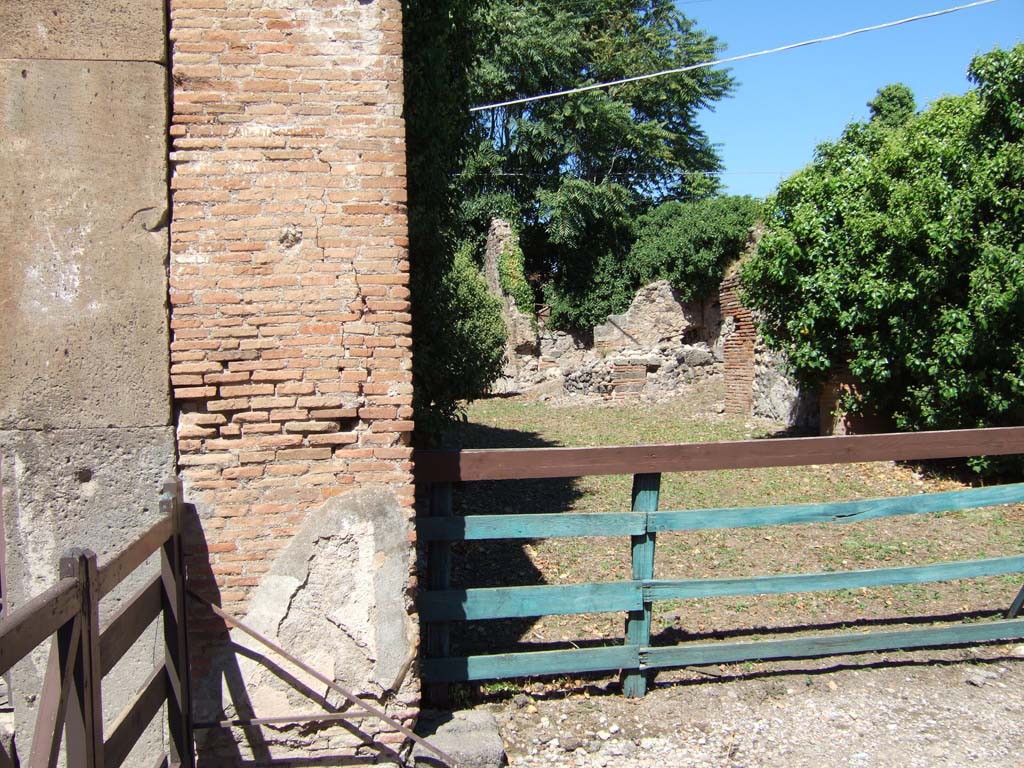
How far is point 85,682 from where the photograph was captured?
228 centimetres

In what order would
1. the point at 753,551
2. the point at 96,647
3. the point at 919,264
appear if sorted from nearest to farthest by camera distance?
the point at 96,647 < the point at 753,551 < the point at 919,264

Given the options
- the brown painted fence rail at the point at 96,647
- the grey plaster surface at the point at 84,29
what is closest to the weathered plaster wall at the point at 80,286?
the grey plaster surface at the point at 84,29

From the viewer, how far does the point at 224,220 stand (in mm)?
3518

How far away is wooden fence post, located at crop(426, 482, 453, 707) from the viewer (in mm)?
3959

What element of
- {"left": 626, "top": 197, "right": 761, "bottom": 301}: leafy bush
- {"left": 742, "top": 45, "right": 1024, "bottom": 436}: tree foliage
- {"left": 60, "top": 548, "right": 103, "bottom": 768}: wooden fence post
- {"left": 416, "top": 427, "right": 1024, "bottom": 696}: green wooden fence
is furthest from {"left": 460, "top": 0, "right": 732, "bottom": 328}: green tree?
{"left": 60, "top": 548, "right": 103, "bottom": 768}: wooden fence post

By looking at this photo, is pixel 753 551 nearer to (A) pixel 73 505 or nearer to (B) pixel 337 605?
(B) pixel 337 605

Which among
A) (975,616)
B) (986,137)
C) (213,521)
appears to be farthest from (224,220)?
(986,137)

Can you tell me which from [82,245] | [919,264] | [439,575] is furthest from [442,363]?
[919,264]

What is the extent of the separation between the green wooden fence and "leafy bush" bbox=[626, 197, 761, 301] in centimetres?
1864

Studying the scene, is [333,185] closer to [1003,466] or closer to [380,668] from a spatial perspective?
[380,668]

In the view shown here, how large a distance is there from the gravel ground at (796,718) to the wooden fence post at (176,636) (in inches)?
58.5

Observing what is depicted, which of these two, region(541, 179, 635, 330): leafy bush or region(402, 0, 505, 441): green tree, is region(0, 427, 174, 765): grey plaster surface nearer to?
region(402, 0, 505, 441): green tree

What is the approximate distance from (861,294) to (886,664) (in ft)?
20.5

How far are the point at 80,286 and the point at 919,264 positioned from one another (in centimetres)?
857
